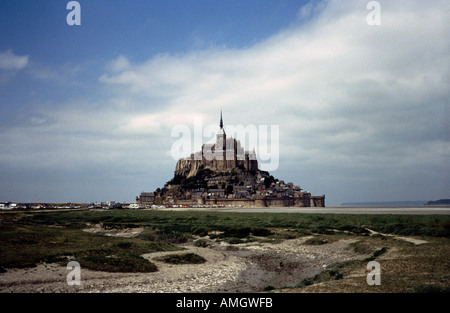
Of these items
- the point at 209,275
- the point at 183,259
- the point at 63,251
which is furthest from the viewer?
the point at 63,251

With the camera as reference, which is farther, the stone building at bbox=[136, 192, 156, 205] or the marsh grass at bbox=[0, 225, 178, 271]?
the stone building at bbox=[136, 192, 156, 205]

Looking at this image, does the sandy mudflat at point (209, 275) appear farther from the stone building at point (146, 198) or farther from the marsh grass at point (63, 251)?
the stone building at point (146, 198)

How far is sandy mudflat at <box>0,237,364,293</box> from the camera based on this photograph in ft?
51.5

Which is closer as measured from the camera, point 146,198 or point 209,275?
point 209,275

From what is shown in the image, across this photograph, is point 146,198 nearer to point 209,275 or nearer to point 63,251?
point 63,251

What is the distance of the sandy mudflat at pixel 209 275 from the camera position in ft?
51.5

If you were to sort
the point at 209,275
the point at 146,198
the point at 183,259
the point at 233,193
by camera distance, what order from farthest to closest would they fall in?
the point at 146,198 → the point at 233,193 → the point at 183,259 → the point at 209,275

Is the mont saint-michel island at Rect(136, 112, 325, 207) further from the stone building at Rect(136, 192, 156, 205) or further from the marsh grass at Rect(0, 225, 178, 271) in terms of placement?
the marsh grass at Rect(0, 225, 178, 271)

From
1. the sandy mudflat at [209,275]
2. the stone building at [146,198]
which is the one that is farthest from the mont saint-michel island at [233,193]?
the sandy mudflat at [209,275]

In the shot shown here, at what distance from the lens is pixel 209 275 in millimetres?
19078

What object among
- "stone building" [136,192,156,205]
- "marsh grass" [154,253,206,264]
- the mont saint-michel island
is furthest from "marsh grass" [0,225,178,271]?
"stone building" [136,192,156,205]

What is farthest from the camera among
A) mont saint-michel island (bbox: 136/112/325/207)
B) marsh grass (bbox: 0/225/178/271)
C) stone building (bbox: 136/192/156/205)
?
stone building (bbox: 136/192/156/205)

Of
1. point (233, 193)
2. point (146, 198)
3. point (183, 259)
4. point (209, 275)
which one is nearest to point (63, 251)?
point (183, 259)
